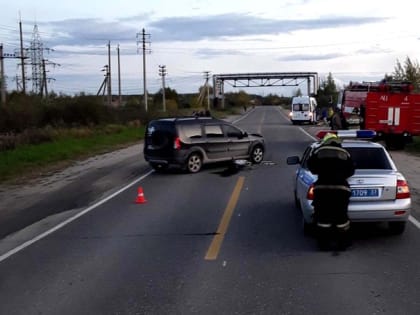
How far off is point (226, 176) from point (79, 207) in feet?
19.3

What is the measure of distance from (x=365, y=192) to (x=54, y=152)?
67.5ft

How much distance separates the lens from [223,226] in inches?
423

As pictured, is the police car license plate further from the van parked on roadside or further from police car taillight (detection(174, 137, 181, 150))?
the van parked on roadside

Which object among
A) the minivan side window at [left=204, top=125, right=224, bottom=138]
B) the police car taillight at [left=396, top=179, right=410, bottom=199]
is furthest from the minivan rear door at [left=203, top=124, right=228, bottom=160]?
the police car taillight at [left=396, top=179, right=410, bottom=199]

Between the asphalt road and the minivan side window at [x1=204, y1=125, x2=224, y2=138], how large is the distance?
21.9ft

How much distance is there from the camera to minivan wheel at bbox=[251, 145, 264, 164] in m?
21.7

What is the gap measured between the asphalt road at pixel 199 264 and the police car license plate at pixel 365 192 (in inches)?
27.4

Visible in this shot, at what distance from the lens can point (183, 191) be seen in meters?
15.5

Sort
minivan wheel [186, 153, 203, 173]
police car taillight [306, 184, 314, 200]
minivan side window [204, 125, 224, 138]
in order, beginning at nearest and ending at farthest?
police car taillight [306, 184, 314, 200] < minivan wheel [186, 153, 203, 173] < minivan side window [204, 125, 224, 138]

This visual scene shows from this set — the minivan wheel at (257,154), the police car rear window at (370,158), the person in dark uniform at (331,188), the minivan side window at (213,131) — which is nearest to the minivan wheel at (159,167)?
the minivan side window at (213,131)

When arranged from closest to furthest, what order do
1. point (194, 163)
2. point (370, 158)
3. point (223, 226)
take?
point (370, 158) → point (223, 226) → point (194, 163)

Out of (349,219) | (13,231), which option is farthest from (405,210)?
(13,231)

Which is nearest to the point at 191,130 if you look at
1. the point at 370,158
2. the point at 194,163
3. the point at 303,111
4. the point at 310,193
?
the point at 194,163

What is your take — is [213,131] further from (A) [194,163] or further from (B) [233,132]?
(A) [194,163]
